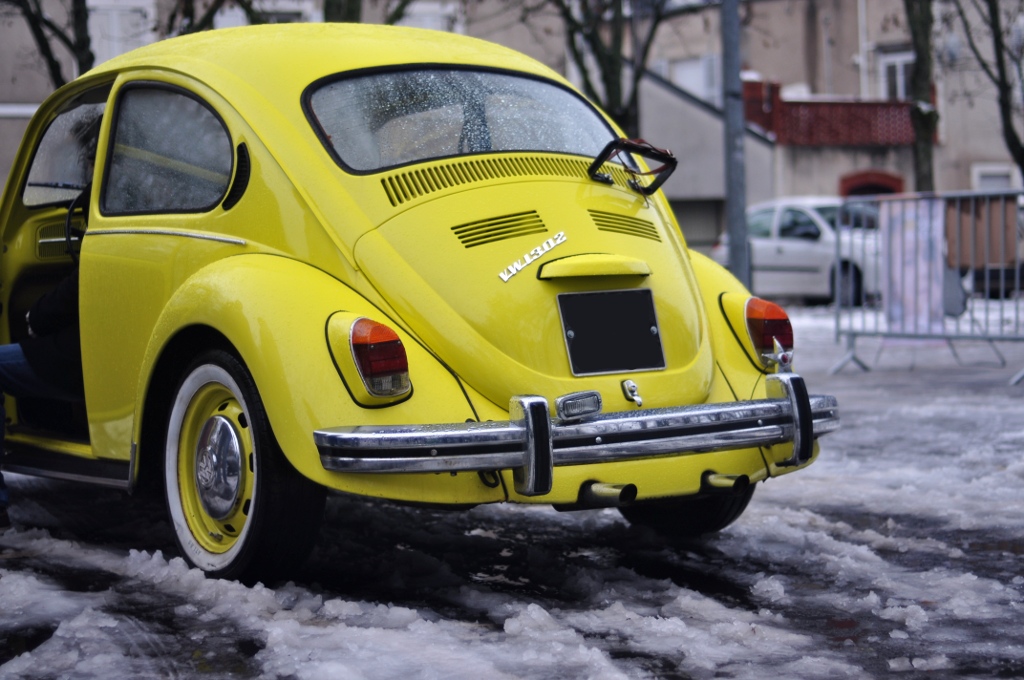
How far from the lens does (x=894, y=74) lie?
35.4 metres

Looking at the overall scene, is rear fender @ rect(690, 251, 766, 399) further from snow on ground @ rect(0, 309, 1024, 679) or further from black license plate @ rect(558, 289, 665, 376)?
snow on ground @ rect(0, 309, 1024, 679)

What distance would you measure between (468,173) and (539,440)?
1.15 meters

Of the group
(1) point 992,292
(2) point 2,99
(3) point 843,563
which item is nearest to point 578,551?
(3) point 843,563

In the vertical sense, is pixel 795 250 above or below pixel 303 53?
below

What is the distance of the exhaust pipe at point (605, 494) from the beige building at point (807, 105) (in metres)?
21.0

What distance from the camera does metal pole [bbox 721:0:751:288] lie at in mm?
12461

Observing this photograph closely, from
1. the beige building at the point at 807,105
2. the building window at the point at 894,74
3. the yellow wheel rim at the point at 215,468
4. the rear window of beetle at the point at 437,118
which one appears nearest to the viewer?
the yellow wheel rim at the point at 215,468

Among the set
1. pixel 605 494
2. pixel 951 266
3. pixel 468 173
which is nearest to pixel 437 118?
pixel 468 173

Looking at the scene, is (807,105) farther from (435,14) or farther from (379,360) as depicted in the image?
(379,360)

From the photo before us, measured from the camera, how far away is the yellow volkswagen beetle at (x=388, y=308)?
4.21 meters

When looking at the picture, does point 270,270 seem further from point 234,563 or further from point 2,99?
point 2,99

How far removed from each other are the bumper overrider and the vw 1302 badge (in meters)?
0.53

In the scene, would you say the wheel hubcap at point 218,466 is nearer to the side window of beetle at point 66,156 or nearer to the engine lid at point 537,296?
the engine lid at point 537,296

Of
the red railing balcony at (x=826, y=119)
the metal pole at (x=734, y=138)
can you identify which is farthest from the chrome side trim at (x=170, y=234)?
the red railing balcony at (x=826, y=119)
